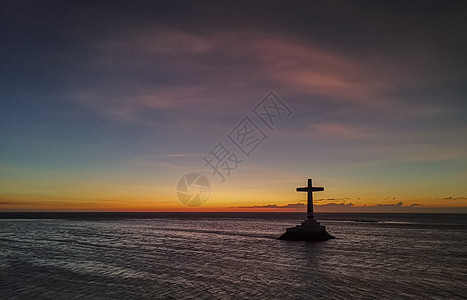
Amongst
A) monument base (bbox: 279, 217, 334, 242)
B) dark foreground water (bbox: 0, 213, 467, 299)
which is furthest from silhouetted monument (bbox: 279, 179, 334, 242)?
dark foreground water (bbox: 0, 213, 467, 299)

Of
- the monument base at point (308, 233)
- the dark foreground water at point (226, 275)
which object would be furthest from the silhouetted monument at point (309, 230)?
the dark foreground water at point (226, 275)

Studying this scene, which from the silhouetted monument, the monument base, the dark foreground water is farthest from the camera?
the monument base

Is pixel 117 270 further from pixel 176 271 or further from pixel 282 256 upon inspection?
pixel 282 256

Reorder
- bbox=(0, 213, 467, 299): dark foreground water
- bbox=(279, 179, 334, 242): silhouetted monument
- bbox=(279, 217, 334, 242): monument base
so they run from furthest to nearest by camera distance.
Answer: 1. bbox=(279, 217, 334, 242): monument base
2. bbox=(279, 179, 334, 242): silhouetted monument
3. bbox=(0, 213, 467, 299): dark foreground water

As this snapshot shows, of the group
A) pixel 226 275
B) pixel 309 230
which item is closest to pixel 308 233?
pixel 309 230

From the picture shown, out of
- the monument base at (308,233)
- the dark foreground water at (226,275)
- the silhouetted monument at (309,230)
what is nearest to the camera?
the dark foreground water at (226,275)

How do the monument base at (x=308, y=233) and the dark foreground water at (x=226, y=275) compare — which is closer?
Result: the dark foreground water at (x=226, y=275)

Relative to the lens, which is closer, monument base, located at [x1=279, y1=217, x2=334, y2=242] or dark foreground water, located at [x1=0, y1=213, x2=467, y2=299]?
dark foreground water, located at [x1=0, y1=213, x2=467, y2=299]

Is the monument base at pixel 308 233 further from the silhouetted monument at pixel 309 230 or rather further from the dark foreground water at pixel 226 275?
the dark foreground water at pixel 226 275

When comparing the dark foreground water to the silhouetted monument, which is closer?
the dark foreground water

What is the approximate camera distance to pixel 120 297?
17.3 metres

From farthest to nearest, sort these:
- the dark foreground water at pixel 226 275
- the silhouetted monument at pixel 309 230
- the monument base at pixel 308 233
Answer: the monument base at pixel 308 233 < the silhouetted monument at pixel 309 230 < the dark foreground water at pixel 226 275

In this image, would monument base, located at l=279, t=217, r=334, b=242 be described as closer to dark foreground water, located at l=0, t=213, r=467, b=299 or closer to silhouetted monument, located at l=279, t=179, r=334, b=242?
silhouetted monument, located at l=279, t=179, r=334, b=242

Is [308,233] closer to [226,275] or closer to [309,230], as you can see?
[309,230]
